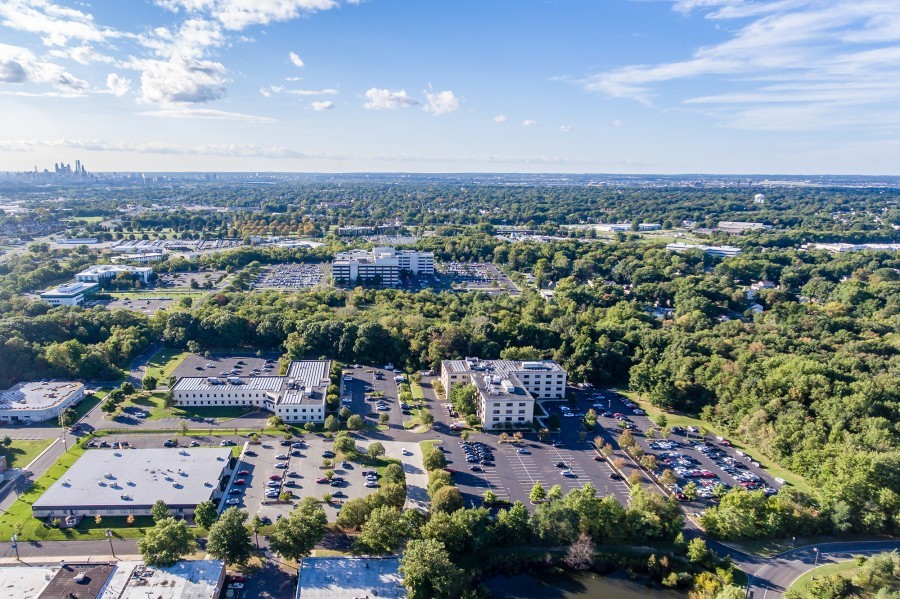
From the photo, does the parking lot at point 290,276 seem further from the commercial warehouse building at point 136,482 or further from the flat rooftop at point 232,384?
the commercial warehouse building at point 136,482

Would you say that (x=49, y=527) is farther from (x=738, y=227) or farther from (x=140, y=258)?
(x=738, y=227)

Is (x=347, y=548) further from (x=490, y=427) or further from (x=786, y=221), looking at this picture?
(x=786, y=221)

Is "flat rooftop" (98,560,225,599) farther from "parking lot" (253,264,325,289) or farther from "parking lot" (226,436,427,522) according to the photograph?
"parking lot" (253,264,325,289)

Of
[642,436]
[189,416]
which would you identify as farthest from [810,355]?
[189,416]

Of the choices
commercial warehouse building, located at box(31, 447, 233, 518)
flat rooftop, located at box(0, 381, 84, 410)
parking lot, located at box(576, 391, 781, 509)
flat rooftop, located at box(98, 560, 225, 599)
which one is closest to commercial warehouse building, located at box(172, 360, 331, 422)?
commercial warehouse building, located at box(31, 447, 233, 518)

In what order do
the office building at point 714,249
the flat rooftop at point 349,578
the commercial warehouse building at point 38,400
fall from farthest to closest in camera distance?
the office building at point 714,249 → the commercial warehouse building at point 38,400 → the flat rooftop at point 349,578

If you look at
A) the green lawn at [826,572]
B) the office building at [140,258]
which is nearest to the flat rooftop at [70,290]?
the office building at [140,258]
